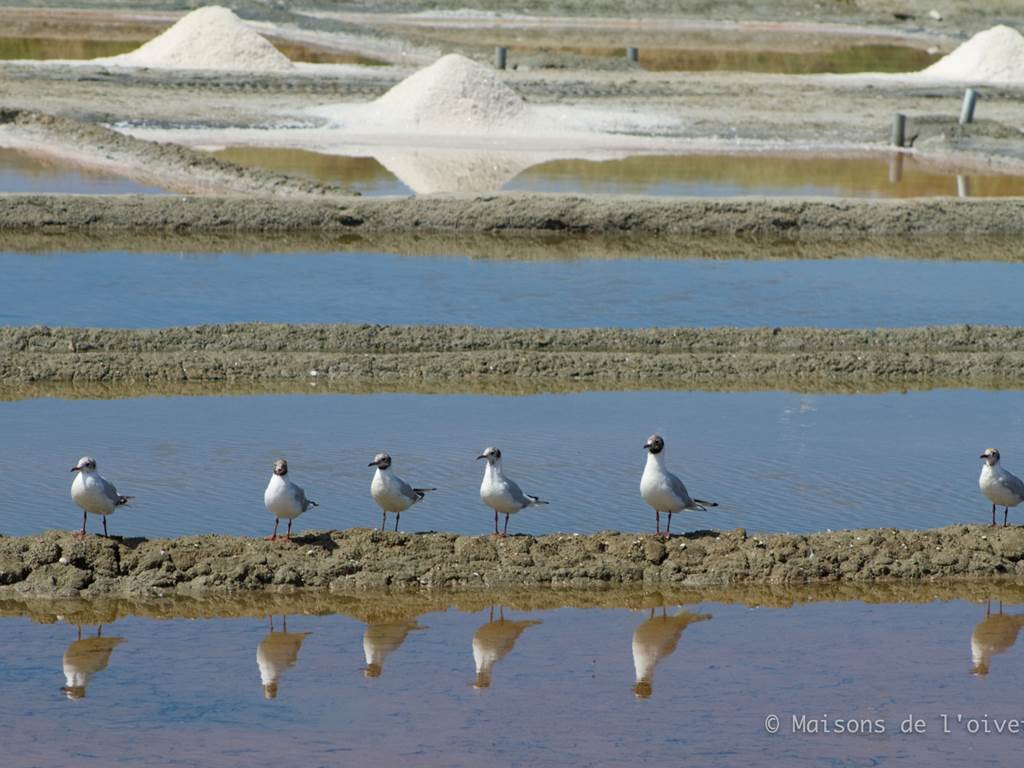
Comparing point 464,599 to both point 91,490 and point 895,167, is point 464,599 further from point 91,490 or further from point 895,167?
point 895,167

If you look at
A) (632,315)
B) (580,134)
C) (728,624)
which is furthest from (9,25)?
(728,624)

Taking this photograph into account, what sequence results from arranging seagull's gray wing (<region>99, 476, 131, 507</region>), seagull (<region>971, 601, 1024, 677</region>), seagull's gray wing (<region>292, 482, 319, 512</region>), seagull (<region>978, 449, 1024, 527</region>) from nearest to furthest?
seagull (<region>971, 601, 1024, 677</region>) → seagull's gray wing (<region>99, 476, 131, 507</region>) → seagull's gray wing (<region>292, 482, 319, 512</region>) → seagull (<region>978, 449, 1024, 527</region>)

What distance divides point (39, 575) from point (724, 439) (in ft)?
20.4

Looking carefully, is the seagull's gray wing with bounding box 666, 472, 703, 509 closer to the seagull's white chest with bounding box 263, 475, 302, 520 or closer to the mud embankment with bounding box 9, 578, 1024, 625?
the mud embankment with bounding box 9, 578, 1024, 625

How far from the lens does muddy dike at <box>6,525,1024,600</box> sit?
10258 mm

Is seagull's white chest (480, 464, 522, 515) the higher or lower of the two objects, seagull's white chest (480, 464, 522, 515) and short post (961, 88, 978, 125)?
the lower

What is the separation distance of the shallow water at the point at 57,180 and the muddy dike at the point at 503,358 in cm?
871

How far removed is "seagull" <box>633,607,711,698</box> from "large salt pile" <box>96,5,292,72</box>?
123ft

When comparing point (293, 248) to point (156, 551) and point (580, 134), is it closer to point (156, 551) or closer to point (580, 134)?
point (156, 551)

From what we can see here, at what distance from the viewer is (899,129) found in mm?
35719

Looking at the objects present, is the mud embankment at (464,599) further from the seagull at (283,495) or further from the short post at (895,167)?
the short post at (895,167)

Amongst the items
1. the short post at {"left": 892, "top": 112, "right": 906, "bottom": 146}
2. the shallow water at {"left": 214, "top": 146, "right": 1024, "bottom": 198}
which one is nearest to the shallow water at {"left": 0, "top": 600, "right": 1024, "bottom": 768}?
the shallow water at {"left": 214, "top": 146, "right": 1024, "bottom": 198}

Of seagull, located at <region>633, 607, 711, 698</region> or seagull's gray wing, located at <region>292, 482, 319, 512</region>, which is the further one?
seagull's gray wing, located at <region>292, 482, 319, 512</region>

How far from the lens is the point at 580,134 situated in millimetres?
35844
